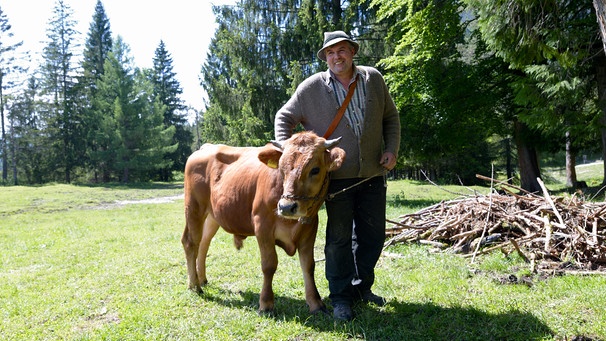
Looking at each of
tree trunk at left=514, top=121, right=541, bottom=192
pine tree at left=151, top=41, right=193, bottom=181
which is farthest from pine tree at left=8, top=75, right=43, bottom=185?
Answer: tree trunk at left=514, top=121, right=541, bottom=192

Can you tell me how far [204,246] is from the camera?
18.6 feet

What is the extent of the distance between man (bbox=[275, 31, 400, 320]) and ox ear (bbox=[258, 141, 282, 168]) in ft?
0.76

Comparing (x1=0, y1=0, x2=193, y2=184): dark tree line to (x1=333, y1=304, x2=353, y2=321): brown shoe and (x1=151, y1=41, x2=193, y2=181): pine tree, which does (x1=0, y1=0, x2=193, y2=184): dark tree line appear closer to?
(x1=151, y1=41, x2=193, y2=181): pine tree

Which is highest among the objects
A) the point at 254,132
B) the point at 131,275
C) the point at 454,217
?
the point at 254,132

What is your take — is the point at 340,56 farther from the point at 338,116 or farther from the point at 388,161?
the point at 388,161

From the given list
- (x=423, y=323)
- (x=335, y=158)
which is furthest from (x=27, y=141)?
(x=423, y=323)

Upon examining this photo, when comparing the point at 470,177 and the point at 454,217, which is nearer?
the point at 454,217

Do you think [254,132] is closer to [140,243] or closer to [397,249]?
[140,243]

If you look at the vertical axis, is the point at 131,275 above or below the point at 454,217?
below

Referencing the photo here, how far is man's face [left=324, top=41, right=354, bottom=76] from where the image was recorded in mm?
4211

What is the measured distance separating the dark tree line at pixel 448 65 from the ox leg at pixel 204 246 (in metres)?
5.88

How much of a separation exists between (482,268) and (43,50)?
163 feet

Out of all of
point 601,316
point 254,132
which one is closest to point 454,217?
point 601,316

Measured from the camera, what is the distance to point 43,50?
144 feet
